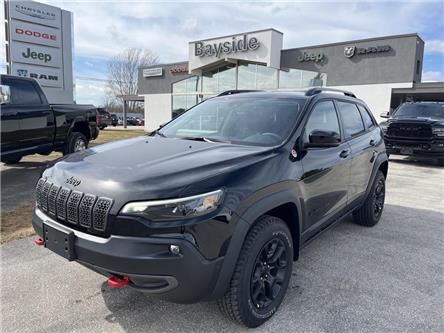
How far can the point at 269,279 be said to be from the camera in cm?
276

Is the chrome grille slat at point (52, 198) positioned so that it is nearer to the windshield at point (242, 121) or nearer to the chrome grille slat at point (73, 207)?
the chrome grille slat at point (73, 207)

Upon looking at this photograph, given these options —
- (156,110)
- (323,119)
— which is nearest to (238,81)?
(156,110)

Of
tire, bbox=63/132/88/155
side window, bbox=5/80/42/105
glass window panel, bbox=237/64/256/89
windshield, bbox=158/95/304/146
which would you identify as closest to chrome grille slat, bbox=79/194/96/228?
windshield, bbox=158/95/304/146

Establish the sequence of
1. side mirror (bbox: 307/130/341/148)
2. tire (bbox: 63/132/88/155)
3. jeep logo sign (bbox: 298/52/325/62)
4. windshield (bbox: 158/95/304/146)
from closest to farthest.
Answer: side mirror (bbox: 307/130/341/148) < windshield (bbox: 158/95/304/146) < tire (bbox: 63/132/88/155) < jeep logo sign (bbox: 298/52/325/62)

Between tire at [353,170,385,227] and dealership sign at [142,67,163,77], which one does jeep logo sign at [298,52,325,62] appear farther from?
tire at [353,170,385,227]

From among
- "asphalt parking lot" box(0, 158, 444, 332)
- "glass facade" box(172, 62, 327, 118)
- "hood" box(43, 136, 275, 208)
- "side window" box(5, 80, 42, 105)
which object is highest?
"glass facade" box(172, 62, 327, 118)

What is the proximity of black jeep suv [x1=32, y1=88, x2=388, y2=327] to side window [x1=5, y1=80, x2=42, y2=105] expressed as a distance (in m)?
5.14

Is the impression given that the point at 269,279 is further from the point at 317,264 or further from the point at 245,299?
the point at 317,264

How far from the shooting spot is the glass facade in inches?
864

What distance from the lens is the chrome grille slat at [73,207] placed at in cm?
237

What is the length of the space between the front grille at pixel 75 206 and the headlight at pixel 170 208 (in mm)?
177

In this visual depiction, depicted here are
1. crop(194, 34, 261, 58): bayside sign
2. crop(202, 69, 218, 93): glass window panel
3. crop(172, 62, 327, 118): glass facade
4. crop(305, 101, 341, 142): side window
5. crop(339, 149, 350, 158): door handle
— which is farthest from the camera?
crop(202, 69, 218, 93): glass window panel

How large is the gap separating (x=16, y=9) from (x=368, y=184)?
1814 cm

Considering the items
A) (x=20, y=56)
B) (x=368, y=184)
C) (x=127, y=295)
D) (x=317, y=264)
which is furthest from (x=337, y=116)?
(x=20, y=56)
